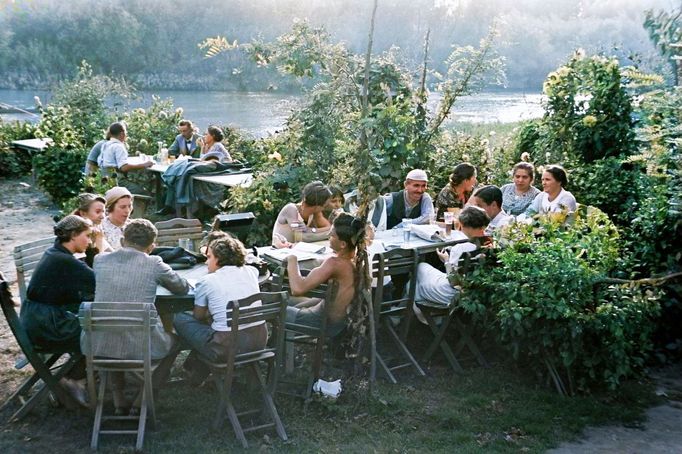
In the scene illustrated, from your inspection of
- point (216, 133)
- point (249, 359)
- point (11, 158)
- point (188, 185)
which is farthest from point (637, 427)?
point (11, 158)

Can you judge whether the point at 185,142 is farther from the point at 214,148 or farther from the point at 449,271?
the point at 449,271

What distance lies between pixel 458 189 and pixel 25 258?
379 centimetres

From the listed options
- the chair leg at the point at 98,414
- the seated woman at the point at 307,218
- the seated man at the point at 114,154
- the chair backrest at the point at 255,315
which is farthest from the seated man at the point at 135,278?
the seated man at the point at 114,154

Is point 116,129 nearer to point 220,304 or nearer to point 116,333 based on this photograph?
point 220,304

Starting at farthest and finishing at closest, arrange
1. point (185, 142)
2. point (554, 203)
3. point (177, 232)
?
point (185, 142), point (554, 203), point (177, 232)

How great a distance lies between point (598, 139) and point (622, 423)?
157 inches

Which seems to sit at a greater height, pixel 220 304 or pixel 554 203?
pixel 554 203

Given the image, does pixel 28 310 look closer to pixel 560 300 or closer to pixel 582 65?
pixel 560 300

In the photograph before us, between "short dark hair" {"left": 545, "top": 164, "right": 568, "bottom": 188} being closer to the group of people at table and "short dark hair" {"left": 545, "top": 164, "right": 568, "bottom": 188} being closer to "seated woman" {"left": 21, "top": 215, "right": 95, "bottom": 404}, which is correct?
the group of people at table

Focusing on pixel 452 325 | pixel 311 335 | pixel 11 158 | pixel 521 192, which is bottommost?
pixel 11 158

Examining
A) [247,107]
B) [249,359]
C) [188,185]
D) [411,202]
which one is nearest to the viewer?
[249,359]

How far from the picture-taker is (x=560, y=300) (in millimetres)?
4805

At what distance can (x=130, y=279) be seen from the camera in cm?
425

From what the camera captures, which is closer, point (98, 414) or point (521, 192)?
point (98, 414)
